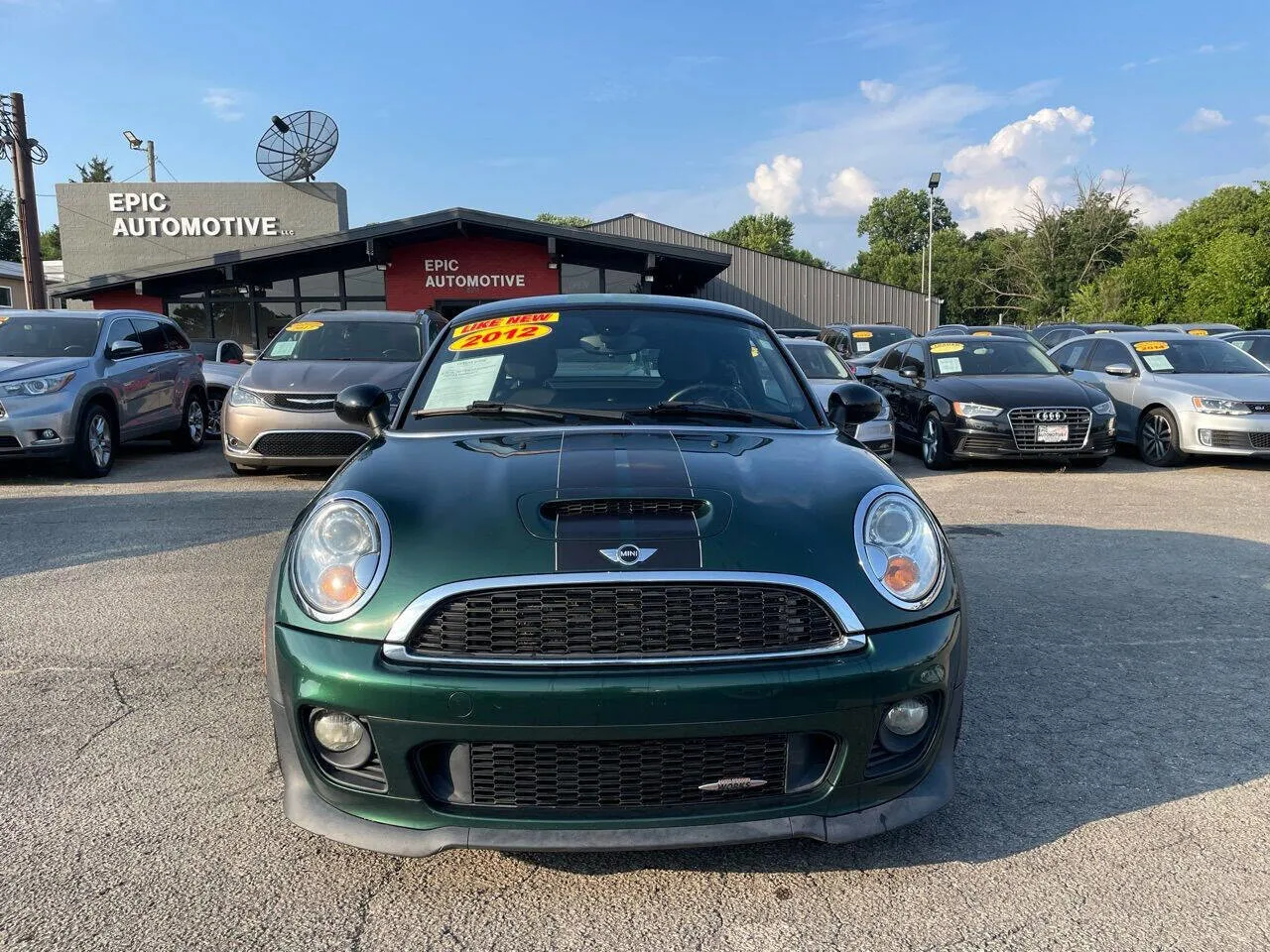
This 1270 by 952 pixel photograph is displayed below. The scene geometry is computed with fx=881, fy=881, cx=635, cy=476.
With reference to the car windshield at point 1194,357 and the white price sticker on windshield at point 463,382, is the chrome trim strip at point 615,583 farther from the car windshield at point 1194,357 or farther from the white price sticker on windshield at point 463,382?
the car windshield at point 1194,357

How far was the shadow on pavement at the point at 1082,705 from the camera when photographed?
2.40 m

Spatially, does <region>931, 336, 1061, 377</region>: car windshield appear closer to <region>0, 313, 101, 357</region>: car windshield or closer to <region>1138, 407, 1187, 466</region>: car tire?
<region>1138, 407, 1187, 466</region>: car tire

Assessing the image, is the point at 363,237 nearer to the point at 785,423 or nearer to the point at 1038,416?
the point at 1038,416

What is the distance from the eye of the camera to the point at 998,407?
916 cm

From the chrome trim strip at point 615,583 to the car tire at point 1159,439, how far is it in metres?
9.29

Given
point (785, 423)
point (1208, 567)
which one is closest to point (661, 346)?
point (785, 423)

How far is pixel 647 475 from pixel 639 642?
0.56 metres

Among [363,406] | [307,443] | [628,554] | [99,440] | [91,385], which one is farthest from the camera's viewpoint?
[99,440]

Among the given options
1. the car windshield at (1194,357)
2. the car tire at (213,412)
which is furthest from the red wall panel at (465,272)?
the car windshield at (1194,357)

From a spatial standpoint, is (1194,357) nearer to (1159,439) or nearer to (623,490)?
(1159,439)

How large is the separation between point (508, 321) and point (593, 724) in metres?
2.18

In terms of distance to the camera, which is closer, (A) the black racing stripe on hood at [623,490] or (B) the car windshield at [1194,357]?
(A) the black racing stripe on hood at [623,490]

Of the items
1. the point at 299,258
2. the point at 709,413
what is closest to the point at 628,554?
the point at 709,413

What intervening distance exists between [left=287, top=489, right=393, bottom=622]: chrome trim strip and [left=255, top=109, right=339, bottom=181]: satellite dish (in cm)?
2382
